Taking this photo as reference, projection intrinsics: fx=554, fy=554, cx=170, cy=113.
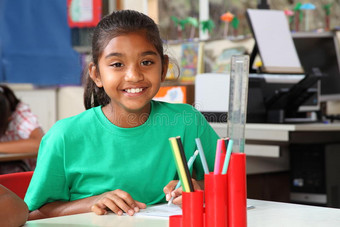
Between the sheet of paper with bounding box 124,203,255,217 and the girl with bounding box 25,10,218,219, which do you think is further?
the girl with bounding box 25,10,218,219

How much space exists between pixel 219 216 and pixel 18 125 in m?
2.29

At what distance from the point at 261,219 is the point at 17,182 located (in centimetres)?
62

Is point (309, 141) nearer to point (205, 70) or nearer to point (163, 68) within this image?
point (205, 70)

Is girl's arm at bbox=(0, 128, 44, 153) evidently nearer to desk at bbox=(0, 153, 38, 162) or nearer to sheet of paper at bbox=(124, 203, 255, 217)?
desk at bbox=(0, 153, 38, 162)

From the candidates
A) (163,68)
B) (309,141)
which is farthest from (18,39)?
(163,68)

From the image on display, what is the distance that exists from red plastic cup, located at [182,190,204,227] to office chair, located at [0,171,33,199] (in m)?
0.64

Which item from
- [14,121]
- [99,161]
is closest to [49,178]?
[99,161]

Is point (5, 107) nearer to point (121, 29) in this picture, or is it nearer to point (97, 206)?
point (121, 29)

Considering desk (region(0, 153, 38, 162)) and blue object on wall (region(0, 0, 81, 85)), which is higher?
blue object on wall (region(0, 0, 81, 85))

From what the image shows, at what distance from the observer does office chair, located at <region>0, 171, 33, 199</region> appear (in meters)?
Result: 1.25

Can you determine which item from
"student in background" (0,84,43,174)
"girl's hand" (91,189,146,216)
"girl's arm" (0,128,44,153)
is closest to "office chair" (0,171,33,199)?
"girl's hand" (91,189,146,216)

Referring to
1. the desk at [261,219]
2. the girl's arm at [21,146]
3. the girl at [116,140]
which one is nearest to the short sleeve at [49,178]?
the girl at [116,140]

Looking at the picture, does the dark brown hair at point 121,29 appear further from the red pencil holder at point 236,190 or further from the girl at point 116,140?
the red pencil holder at point 236,190

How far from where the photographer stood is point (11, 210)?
0.82 metres
